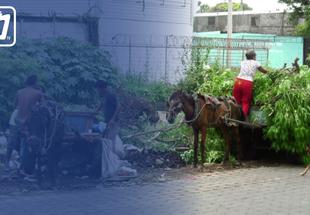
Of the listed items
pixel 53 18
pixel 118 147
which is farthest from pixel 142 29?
pixel 118 147

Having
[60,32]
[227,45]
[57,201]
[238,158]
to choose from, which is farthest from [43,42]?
[227,45]

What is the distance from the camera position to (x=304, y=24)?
23.0 m

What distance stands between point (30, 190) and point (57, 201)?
48 cm

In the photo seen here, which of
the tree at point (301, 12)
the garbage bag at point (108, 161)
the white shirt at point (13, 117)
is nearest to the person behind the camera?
the white shirt at point (13, 117)

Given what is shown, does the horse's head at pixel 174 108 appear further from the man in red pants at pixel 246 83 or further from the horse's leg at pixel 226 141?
the man in red pants at pixel 246 83

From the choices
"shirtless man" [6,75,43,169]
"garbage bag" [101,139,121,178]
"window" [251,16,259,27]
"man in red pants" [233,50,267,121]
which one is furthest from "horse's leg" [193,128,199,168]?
"window" [251,16,259,27]

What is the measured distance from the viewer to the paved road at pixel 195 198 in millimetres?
3496

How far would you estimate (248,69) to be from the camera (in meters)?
7.93

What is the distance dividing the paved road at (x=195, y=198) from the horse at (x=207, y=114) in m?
0.48

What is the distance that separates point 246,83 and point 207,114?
785mm

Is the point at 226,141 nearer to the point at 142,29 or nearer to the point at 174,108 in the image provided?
the point at 174,108

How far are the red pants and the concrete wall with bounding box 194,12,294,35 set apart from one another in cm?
1974

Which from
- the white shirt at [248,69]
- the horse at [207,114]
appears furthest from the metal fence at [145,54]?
the white shirt at [248,69]

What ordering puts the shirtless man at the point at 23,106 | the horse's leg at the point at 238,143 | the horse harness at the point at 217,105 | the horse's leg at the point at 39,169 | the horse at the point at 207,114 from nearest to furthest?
the shirtless man at the point at 23,106 → the horse's leg at the point at 39,169 → the horse at the point at 207,114 → the horse harness at the point at 217,105 → the horse's leg at the point at 238,143
